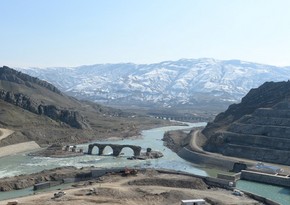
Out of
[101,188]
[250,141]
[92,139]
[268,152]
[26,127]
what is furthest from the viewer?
[92,139]

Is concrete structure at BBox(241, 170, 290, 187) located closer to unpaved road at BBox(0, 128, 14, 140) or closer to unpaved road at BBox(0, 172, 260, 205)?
unpaved road at BBox(0, 172, 260, 205)

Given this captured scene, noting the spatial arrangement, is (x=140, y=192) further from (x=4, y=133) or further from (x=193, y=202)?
(x=4, y=133)

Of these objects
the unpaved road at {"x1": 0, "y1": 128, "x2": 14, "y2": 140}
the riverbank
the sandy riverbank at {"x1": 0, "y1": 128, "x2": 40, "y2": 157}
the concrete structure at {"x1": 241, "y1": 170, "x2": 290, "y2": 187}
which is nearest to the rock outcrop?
the unpaved road at {"x1": 0, "y1": 128, "x2": 14, "y2": 140}

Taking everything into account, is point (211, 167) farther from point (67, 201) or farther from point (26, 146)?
point (26, 146)

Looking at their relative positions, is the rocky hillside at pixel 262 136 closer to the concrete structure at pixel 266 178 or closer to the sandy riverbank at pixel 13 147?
the concrete structure at pixel 266 178

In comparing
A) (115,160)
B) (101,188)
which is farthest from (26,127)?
(101,188)

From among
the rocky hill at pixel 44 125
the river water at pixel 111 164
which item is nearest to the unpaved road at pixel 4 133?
the rocky hill at pixel 44 125

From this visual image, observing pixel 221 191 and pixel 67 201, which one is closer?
pixel 67 201

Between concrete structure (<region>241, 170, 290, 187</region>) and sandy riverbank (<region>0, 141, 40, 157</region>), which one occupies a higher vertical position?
concrete structure (<region>241, 170, 290, 187</region>)

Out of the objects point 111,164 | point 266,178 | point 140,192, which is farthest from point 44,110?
point 140,192
